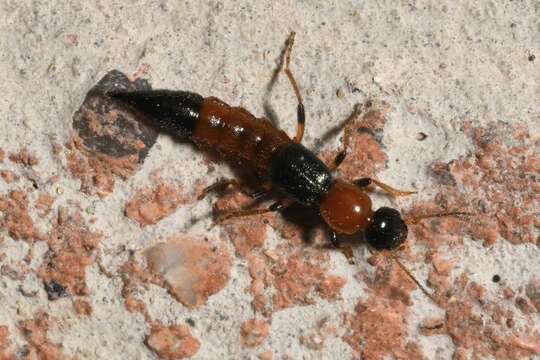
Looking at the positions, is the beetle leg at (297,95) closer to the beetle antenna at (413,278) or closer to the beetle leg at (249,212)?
the beetle leg at (249,212)

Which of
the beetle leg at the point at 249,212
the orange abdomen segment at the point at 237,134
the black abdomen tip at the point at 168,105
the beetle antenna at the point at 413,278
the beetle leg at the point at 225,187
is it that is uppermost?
the black abdomen tip at the point at 168,105

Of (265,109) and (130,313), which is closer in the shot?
(130,313)

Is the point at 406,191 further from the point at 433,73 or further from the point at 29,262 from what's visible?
the point at 29,262

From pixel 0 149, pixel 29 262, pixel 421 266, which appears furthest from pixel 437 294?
pixel 0 149

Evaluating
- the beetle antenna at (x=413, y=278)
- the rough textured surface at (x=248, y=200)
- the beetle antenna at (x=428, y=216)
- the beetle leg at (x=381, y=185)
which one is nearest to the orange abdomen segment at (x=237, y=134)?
the rough textured surface at (x=248, y=200)

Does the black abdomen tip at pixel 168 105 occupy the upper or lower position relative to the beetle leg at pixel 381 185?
upper

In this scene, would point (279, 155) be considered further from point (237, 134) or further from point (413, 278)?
point (413, 278)

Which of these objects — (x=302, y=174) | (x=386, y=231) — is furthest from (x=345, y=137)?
(x=386, y=231)
